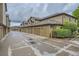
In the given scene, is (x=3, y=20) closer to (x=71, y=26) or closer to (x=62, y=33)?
(x=62, y=33)

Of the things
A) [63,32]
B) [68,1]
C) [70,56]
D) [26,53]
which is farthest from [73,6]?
[26,53]

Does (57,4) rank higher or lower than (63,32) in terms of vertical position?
higher

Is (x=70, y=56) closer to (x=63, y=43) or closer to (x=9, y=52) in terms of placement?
(x=63, y=43)

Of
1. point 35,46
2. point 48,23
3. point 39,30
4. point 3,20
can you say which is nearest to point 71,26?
point 48,23

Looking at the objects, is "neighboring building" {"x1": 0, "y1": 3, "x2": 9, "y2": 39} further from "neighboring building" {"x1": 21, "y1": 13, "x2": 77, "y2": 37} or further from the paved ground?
"neighboring building" {"x1": 21, "y1": 13, "x2": 77, "y2": 37}

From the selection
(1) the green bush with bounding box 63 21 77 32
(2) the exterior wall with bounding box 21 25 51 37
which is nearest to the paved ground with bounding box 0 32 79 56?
(2) the exterior wall with bounding box 21 25 51 37

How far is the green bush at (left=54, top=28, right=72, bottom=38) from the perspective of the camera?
2.40m

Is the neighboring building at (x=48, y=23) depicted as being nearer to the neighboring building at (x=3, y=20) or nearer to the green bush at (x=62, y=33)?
the green bush at (x=62, y=33)

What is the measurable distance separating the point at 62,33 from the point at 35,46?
17.1 inches

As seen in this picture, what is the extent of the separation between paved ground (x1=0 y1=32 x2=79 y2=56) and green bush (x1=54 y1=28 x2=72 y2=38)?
7 cm

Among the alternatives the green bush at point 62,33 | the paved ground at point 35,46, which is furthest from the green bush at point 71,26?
the paved ground at point 35,46

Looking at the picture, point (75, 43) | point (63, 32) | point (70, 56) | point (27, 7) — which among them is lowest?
point (70, 56)

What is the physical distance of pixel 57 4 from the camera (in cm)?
242

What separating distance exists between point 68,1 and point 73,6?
102mm
